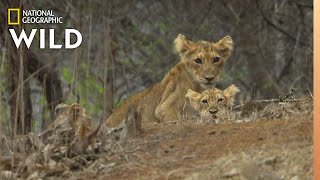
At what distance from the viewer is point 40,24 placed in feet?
22.4

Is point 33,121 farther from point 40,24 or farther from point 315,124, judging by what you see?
point 315,124

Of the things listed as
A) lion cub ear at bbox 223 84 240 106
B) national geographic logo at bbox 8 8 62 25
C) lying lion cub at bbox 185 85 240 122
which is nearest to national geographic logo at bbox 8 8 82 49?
national geographic logo at bbox 8 8 62 25

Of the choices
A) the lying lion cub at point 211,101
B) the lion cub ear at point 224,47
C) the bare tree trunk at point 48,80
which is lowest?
the lying lion cub at point 211,101

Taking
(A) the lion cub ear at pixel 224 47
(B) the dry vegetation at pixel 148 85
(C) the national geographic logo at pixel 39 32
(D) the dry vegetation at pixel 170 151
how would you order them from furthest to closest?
(A) the lion cub ear at pixel 224 47 → (C) the national geographic logo at pixel 39 32 → (B) the dry vegetation at pixel 148 85 → (D) the dry vegetation at pixel 170 151

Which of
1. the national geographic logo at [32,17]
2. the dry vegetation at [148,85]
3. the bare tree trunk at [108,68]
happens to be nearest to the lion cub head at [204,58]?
the dry vegetation at [148,85]

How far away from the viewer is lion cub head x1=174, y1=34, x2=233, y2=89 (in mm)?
7023

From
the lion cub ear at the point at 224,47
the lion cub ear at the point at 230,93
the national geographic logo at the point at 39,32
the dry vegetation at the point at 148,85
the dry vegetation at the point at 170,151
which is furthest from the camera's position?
the lion cub ear at the point at 224,47

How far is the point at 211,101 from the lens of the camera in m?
6.89

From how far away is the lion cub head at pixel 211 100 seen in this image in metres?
6.85

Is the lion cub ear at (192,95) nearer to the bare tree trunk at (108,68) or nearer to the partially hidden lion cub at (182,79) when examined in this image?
the partially hidden lion cub at (182,79)

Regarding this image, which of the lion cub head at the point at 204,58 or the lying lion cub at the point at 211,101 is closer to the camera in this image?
the lying lion cub at the point at 211,101

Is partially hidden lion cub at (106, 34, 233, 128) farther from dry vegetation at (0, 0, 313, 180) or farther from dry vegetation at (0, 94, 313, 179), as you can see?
dry vegetation at (0, 94, 313, 179)

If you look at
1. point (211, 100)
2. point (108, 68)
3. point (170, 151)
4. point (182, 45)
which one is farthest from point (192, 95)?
point (170, 151)

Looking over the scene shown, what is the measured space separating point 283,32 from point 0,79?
7.24ft
